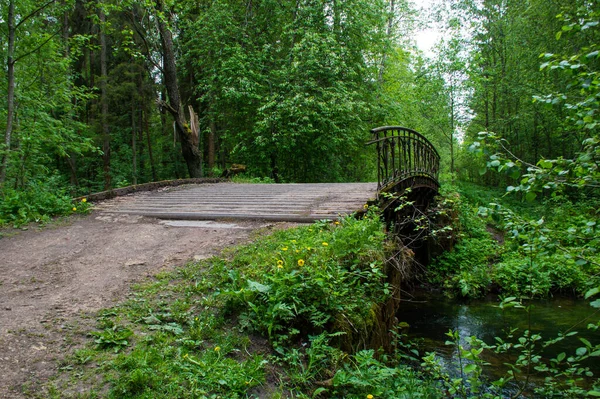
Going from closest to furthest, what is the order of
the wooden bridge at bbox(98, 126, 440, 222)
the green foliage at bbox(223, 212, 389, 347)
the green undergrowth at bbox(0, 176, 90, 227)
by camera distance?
the green foliage at bbox(223, 212, 389, 347) → the green undergrowth at bbox(0, 176, 90, 227) → the wooden bridge at bbox(98, 126, 440, 222)

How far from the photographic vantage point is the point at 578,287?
1066 cm

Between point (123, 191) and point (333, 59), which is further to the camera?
point (333, 59)

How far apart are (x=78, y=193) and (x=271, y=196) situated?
13.9 meters

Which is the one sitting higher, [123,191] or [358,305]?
[123,191]

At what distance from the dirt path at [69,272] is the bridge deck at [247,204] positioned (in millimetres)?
562

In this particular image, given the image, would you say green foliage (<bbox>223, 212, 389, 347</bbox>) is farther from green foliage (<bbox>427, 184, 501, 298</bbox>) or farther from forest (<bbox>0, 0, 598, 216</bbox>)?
forest (<bbox>0, 0, 598, 216</bbox>)

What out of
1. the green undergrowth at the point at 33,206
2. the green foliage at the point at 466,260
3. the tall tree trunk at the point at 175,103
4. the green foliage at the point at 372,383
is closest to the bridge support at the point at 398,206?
the green foliage at the point at 372,383

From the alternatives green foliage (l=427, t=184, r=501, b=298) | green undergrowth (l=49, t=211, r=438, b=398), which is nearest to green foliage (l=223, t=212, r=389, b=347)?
green undergrowth (l=49, t=211, r=438, b=398)

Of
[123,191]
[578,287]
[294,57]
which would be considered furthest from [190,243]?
[294,57]

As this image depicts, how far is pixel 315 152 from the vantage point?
57.2 feet

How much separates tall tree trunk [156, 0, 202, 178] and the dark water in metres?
9.85

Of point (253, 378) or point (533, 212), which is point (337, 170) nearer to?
point (533, 212)

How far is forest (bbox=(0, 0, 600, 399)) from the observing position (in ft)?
10.4

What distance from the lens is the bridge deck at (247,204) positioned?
711cm
